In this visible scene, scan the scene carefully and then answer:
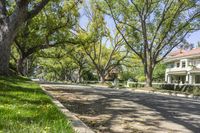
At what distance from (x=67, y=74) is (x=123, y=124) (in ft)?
241

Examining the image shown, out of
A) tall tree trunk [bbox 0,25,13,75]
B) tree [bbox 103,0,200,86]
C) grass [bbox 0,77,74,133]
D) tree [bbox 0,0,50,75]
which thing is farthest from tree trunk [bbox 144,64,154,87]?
grass [bbox 0,77,74,133]

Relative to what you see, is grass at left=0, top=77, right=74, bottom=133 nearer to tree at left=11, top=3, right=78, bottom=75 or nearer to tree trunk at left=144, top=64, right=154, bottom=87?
tree at left=11, top=3, right=78, bottom=75

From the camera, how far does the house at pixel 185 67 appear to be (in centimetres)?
5210

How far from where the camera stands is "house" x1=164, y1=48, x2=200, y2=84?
171 feet

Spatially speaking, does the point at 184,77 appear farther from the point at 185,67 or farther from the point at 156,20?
the point at 156,20

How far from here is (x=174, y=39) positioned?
131 feet

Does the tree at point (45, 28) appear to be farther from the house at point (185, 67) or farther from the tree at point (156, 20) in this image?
the house at point (185, 67)

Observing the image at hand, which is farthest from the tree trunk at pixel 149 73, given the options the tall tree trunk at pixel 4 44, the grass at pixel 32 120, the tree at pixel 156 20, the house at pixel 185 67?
the grass at pixel 32 120

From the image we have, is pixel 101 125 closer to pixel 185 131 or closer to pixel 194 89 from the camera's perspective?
pixel 185 131

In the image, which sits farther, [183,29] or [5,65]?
[183,29]

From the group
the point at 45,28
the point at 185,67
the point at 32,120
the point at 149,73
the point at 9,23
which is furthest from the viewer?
the point at 185,67

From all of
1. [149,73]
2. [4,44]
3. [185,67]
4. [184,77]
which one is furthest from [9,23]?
[184,77]

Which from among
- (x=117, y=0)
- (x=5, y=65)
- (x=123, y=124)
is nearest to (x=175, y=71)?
(x=117, y=0)

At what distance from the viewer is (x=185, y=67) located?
5534 cm
